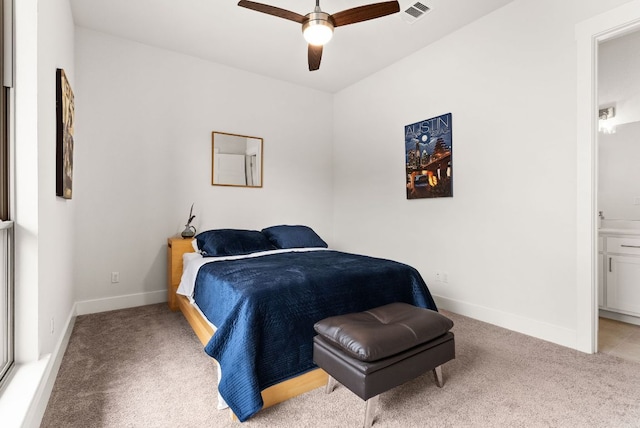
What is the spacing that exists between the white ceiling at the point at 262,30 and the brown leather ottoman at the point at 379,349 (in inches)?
102

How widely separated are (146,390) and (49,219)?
1.16 metres

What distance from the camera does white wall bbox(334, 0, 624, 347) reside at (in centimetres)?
254

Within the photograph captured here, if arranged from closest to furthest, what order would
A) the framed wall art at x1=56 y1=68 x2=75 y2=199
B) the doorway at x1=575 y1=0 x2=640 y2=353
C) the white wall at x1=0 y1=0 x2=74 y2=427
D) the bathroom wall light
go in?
1. the white wall at x1=0 y1=0 x2=74 y2=427
2. the framed wall art at x1=56 y1=68 x2=75 y2=199
3. the doorway at x1=575 y1=0 x2=640 y2=353
4. the bathroom wall light

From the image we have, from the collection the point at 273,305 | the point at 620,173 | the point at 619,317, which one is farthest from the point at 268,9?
the point at 619,317

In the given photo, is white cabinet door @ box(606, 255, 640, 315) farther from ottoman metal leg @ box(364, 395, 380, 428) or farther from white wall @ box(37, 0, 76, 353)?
white wall @ box(37, 0, 76, 353)

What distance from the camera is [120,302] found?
3377 millimetres

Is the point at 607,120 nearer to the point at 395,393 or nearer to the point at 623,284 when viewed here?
the point at 623,284

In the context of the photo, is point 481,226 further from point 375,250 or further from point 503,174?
point 375,250

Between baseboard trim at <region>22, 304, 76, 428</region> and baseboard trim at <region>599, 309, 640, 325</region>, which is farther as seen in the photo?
baseboard trim at <region>599, 309, 640, 325</region>

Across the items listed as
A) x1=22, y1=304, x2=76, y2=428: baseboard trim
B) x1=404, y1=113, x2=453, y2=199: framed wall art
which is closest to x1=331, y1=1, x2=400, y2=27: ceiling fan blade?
x1=404, y1=113, x2=453, y2=199: framed wall art

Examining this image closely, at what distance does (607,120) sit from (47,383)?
533 cm

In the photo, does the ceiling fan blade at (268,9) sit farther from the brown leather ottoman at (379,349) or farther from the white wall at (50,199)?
Result: the brown leather ottoman at (379,349)

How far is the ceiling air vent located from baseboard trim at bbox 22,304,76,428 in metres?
3.63

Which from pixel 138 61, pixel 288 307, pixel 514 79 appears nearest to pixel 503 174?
pixel 514 79
